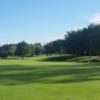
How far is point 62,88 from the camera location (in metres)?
16.8

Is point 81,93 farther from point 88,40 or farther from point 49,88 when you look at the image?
point 88,40

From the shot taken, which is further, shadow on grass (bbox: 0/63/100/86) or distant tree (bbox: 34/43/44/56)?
distant tree (bbox: 34/43/44/56)

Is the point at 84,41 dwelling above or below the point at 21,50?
above

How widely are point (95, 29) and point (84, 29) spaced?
614 cm

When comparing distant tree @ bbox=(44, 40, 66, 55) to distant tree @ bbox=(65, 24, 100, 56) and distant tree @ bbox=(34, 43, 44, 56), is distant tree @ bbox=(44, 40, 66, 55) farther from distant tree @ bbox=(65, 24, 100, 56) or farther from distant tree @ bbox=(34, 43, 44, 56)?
distant tree @ bbox=(65, 24, 100, 56)

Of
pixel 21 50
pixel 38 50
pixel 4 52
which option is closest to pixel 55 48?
pixel 21 50

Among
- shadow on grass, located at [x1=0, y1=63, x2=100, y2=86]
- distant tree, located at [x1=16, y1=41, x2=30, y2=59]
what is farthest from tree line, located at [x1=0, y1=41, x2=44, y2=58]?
shadow on grass, located at [x1=0, y1=63, x2=100, y2=86]

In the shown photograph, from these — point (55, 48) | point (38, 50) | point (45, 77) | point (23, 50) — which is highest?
point (55, 48)

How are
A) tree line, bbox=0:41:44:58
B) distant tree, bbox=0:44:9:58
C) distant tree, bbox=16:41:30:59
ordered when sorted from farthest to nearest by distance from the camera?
tree line, bbox=0:41:44:58, distant tree, bbox=16:41:30:59, distant tree, bbox=0:44:9:58

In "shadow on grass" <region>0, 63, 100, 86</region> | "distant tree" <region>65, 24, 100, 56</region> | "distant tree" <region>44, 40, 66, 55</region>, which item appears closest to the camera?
"shadow on grass" <region>0, 63, 100, 86</region>

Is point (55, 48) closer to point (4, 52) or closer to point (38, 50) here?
point (38, 50)

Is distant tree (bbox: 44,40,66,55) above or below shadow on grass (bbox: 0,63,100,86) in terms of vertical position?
above

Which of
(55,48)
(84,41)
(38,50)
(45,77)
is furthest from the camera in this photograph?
(38,50)

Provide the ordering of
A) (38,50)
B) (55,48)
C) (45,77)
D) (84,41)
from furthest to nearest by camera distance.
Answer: (38,50) → (55,48) → (84,41) → (45,77)
